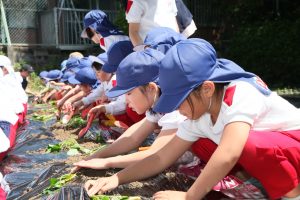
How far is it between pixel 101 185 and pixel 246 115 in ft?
2.45

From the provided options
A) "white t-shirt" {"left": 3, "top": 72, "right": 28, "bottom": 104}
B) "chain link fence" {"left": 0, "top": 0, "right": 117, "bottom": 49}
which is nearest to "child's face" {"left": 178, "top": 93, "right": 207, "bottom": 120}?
"white t-shirt" {"left": 3, "top": 72, "right": 28, "bottom": 104}

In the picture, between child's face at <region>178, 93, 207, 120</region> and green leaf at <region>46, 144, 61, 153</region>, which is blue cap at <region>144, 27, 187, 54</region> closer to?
child's face at <region>178, 93, 207, 120</region>

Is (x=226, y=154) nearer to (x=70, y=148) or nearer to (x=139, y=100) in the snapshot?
(x=139, y=100)

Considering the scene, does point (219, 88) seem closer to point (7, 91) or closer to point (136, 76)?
point (136, 76)

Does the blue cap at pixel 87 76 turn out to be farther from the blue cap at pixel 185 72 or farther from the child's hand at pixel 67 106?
the blue cap at pixel 185 72

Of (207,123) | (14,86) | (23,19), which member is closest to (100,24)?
(14,86)

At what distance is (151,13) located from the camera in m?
3.55

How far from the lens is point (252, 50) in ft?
34.9

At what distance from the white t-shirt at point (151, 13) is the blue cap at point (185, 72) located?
1.86 metres

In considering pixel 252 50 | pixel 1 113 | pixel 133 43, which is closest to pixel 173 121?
pixel 133 43

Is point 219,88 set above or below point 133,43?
above

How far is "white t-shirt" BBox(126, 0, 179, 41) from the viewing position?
11.6ft

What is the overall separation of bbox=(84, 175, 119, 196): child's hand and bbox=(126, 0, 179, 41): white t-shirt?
1.87 metres

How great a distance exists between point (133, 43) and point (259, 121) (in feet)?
6.38
